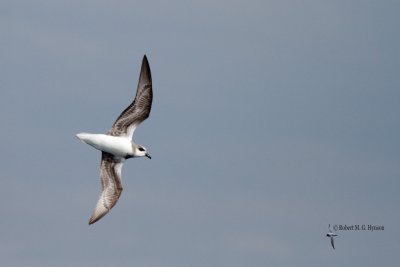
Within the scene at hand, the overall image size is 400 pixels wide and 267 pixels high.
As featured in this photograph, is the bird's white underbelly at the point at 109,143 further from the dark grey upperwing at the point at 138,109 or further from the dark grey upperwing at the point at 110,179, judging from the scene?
the dark grey upperwing at the point at 138,109

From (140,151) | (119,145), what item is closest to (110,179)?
(119,145)

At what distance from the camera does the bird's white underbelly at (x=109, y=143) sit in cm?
7038

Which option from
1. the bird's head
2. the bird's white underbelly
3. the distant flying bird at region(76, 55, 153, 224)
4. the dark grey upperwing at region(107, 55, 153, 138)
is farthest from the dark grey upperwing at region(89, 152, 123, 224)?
the dark grey upperwing at region(107, 55, 153, 138)

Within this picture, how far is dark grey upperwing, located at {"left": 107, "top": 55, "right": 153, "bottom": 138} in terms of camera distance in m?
74.0

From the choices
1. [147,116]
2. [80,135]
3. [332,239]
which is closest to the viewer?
[80,135]

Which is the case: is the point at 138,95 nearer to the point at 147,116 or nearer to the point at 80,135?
the point at 147,116

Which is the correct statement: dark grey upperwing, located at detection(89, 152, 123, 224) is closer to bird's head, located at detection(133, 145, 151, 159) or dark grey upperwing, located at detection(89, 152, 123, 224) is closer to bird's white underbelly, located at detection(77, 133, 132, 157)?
bird's white underbelly, located at detection(77, 133, 132, 157)

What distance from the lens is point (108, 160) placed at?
241ft

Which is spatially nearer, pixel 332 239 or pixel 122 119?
pixel 122 119

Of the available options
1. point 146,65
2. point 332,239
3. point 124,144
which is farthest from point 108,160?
point 332,239

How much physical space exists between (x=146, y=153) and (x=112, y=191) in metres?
3.61

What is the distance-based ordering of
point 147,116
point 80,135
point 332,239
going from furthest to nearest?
point 332,239 → point 147,116 → point 80,135

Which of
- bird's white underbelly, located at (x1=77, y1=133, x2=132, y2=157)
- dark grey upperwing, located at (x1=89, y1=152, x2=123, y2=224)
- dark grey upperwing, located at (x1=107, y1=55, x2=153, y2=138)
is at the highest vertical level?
dark grey upperwing, located at (x1=107, y1=55, x2=153, y2=138)

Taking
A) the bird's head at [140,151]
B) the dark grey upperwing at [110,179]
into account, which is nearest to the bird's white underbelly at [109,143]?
→ the bird's head at [140,151]
